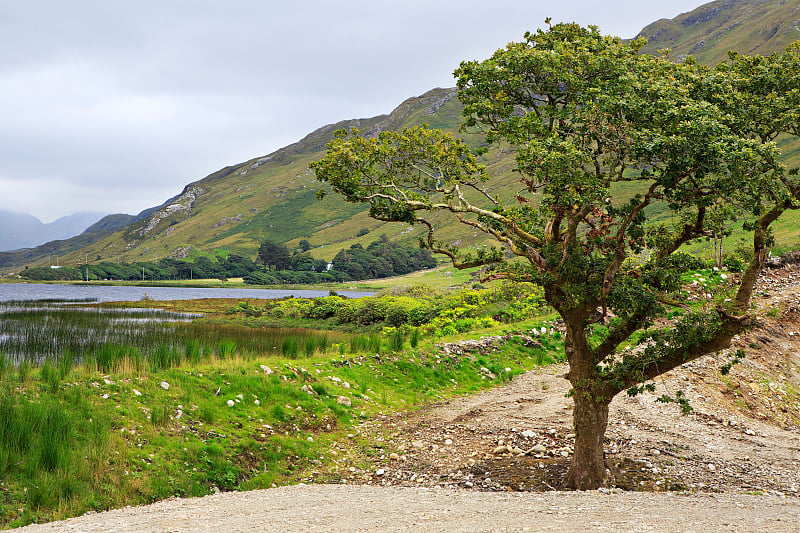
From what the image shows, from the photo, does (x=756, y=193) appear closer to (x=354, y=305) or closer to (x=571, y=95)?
(x=571, y=95)

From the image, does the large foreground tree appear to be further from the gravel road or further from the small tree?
the small tree

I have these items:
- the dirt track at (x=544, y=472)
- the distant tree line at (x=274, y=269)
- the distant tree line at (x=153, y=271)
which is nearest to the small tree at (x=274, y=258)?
the distant tree line at (x=274, y=269)

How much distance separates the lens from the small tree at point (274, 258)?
181m

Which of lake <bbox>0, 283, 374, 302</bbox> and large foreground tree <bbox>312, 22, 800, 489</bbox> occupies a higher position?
large foreground tree <bbox>312, 22, 800, 489</bbox>

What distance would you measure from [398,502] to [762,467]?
24.4ft

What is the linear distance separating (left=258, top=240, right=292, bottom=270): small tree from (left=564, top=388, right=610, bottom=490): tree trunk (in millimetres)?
175850

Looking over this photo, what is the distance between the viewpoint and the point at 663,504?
7.61 m

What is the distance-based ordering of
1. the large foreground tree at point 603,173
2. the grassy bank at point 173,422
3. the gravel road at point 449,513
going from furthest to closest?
the grassy bank at point 173,422
the large foreground tree at point 603,173
the gravel road at point 449,513

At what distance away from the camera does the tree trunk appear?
30.7ft

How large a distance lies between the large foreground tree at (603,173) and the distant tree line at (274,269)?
145m

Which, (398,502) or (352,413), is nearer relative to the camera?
(398,502)

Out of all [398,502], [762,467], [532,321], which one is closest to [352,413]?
[398,502]

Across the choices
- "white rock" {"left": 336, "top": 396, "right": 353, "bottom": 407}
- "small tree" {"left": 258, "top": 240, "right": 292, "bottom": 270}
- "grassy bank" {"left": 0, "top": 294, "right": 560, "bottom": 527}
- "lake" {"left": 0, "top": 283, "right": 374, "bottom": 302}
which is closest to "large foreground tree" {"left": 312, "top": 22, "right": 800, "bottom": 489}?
"grassy bank" {"left": 0, "top": 294, "right": 560, "bottom": 527}

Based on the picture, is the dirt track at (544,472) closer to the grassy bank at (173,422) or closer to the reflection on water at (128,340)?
the grassy bank at (173,422)
